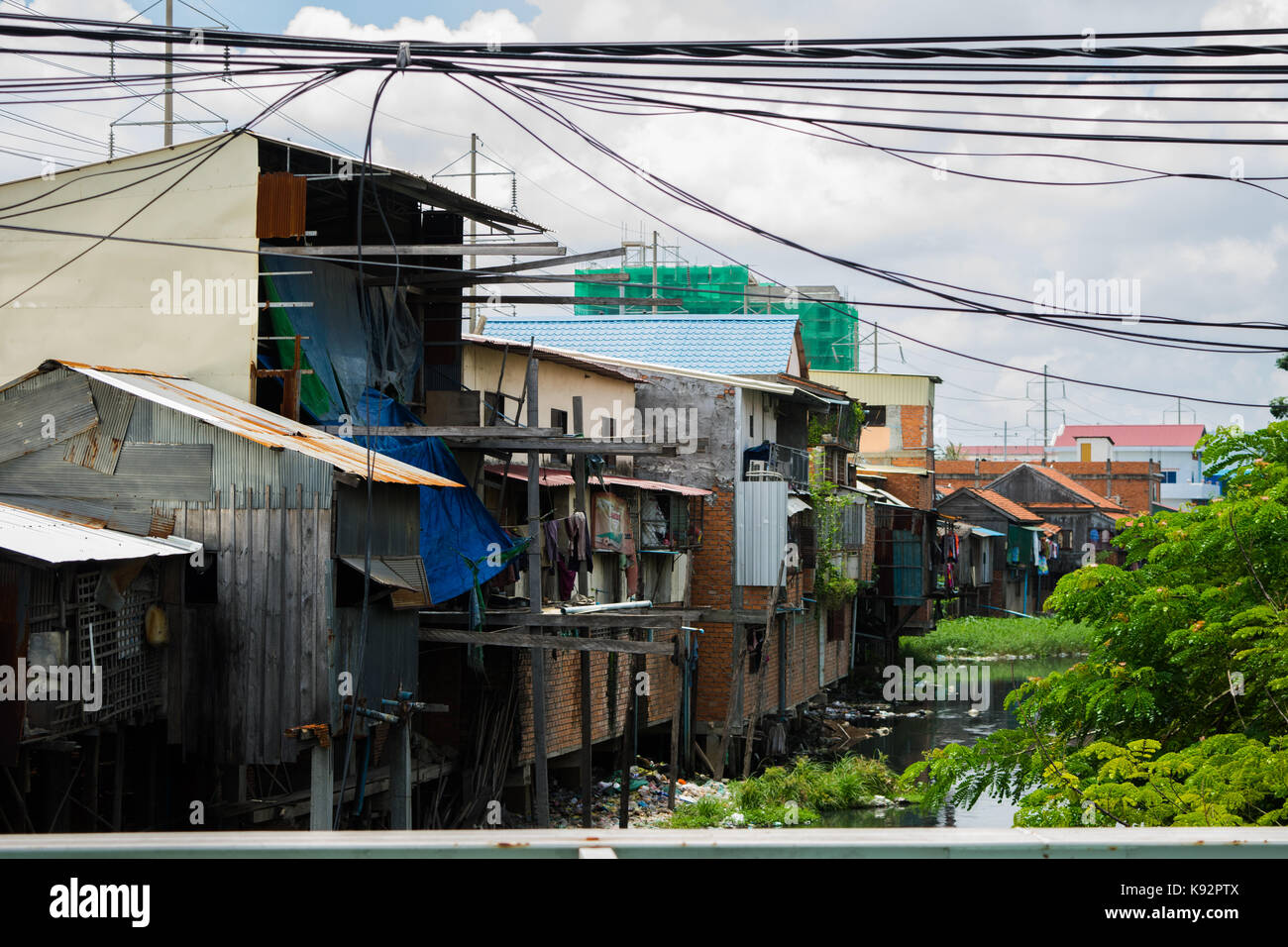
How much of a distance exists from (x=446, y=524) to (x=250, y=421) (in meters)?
3.22

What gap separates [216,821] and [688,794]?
11419 mm

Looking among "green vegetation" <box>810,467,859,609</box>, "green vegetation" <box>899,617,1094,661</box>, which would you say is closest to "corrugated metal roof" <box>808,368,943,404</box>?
"green vegetation" <box>899,617,1094,661</box>

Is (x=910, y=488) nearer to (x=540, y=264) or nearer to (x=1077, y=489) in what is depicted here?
(x=1077, y=489)

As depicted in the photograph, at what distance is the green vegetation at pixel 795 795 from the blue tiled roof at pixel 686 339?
981 cm

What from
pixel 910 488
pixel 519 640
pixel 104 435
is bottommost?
pixel 519 640

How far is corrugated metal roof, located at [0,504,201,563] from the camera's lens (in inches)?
378

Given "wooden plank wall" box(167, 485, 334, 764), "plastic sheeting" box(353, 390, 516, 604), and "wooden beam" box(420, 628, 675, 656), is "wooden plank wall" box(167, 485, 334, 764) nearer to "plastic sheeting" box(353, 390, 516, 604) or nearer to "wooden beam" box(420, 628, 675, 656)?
"wooden beam" box(420, 628, 675, 656)

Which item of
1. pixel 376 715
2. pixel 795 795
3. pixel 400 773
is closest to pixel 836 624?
pixel 795 795

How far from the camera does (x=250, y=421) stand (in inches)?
513
